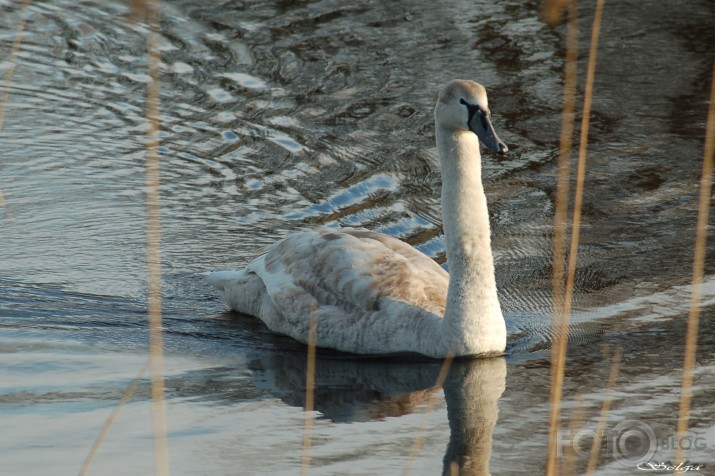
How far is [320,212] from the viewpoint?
35.3ft

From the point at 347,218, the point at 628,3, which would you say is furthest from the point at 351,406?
the point at 628,3

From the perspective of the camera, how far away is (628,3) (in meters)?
16.0

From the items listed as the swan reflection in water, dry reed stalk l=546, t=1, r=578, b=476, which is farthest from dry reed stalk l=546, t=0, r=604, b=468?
the swan reflection in water

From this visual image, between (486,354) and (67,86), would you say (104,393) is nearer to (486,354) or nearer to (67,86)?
(486,354)

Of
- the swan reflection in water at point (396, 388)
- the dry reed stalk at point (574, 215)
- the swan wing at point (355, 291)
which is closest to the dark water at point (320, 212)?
the swan reflection in water at point (396, 388)

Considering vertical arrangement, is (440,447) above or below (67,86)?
below

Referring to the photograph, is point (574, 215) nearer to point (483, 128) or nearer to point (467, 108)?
point (483, 128)

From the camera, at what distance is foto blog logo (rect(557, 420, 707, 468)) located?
20.8ft

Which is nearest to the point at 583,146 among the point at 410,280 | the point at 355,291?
the point at 410,280

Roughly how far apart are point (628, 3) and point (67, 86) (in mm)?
6861

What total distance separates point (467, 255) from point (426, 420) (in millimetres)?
1359

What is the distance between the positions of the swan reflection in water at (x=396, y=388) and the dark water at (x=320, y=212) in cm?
2

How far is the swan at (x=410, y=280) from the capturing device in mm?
7930

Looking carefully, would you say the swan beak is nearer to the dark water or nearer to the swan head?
the swan head
